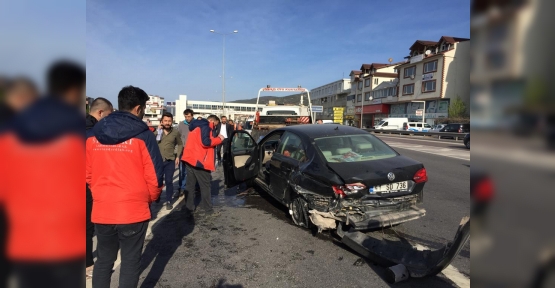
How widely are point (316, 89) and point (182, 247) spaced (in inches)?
3584

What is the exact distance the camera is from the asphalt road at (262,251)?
124 inches

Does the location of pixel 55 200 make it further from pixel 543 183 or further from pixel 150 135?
pixel 543 183

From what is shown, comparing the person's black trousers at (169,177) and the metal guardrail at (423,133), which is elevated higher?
the metal guardrail at (423,133)

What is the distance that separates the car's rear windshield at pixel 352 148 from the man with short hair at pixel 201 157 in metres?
1.79

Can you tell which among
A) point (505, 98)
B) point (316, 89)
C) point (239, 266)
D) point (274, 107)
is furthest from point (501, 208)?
point (316, 89)

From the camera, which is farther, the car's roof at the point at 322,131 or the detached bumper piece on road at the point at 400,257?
the car's roof at the point at 322,131

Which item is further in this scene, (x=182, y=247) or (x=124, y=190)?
(x=182, y=247)

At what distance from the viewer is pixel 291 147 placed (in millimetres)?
5141

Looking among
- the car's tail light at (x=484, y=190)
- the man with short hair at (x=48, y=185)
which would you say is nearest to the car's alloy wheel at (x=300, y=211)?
the man with short hair at (x=48, y=185)

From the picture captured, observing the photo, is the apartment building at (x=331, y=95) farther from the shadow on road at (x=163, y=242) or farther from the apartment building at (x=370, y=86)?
the shadow on road at (x=163, y=242)

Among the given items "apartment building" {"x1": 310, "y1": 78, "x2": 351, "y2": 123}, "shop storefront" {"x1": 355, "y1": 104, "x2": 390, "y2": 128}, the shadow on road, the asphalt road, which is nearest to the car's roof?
the asphalt road

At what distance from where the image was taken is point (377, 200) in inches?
153

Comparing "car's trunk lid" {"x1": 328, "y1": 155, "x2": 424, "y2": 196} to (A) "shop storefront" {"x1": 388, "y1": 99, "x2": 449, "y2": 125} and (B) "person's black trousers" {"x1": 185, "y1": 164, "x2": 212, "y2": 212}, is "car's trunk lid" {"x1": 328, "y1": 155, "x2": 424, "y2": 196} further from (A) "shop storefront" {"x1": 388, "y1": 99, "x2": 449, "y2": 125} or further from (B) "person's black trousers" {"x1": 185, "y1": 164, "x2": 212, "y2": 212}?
(A) "shop storefront" {"x1": 388, "y1": 99, "x2": 449, "y2": 125}

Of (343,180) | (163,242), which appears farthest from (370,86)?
(163,242)
